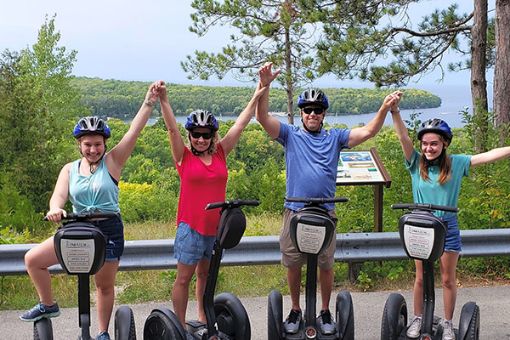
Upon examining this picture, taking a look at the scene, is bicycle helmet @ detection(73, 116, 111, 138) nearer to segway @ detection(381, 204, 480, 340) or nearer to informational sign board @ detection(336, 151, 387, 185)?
segway @ detection(381, 204, 480, 340)

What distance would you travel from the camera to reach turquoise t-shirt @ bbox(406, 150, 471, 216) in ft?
16.5

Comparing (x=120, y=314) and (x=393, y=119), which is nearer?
→ (x=120, y=314)

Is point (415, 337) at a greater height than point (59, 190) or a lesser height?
lesser

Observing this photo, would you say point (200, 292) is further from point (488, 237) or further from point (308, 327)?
point (488, 237)

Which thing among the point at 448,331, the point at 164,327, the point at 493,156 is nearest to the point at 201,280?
the point at 164,327

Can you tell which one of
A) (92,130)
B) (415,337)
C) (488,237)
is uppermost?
(92,130)

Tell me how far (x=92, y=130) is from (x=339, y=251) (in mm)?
2879

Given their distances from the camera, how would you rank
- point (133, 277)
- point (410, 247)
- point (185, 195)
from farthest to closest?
point (133, 277)
point (185, 195)
point (410, 247)

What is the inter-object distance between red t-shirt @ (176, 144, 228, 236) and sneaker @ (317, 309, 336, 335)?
3.34 feet

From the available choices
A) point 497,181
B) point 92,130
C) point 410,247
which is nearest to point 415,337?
point 410,247

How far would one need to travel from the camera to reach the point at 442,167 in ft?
16.6

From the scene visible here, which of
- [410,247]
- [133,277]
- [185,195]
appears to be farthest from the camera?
[133,277]

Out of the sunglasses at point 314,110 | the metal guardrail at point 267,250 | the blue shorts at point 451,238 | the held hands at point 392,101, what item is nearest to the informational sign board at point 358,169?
the metal guardrail at point 267,250

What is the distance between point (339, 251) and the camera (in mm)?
6633
